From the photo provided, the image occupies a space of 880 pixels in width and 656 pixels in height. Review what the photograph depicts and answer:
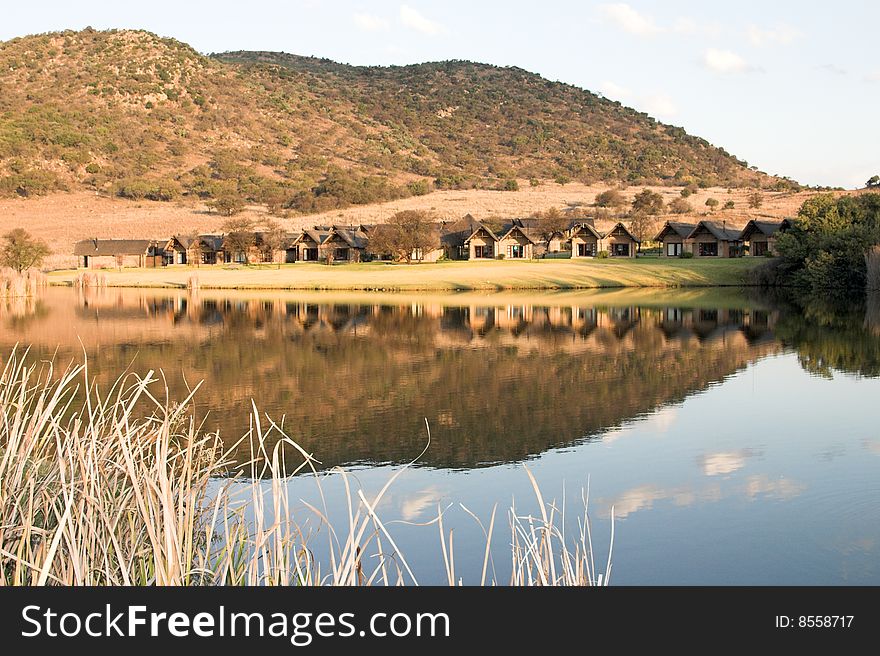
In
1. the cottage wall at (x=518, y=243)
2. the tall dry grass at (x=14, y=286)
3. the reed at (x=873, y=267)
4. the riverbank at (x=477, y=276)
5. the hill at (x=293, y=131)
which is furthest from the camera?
the hill at (x=293, y=131)

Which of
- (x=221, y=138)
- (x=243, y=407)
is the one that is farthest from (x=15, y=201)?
(x=243, y=407)

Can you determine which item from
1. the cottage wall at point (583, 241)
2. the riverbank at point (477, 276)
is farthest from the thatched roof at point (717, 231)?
the cottage wall at point (583, 241)

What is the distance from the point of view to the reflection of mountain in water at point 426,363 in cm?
1483

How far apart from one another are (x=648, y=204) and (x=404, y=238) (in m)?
38.2

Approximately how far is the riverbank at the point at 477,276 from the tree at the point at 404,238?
1953 mm

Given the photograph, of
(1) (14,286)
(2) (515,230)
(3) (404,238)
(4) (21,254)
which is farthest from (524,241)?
(1) (14,286)

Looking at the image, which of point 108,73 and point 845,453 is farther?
point 108,73

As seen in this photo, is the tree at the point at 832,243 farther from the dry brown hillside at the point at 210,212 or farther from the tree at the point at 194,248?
the tree at the point at 194,248

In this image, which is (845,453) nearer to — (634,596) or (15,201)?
(634,596)

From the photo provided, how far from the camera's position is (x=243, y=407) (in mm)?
16547

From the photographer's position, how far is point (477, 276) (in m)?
60.7

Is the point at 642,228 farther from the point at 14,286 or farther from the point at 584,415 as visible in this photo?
the point at 584,415

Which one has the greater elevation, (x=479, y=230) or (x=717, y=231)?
(x=717, y=231)

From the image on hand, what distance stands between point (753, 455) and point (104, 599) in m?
10.4
